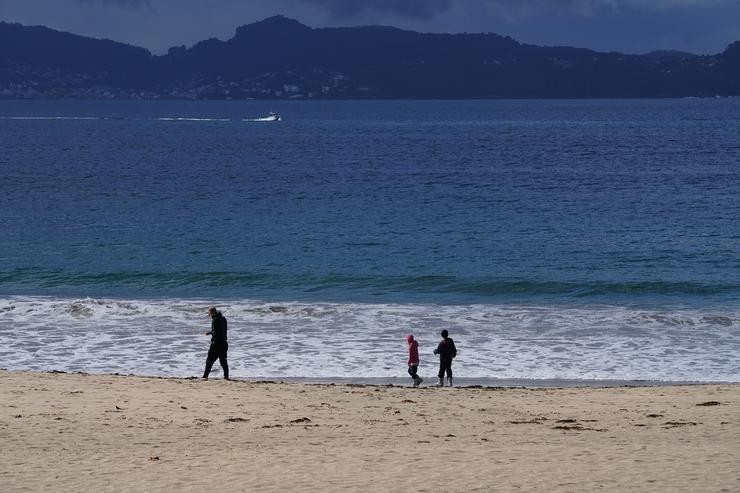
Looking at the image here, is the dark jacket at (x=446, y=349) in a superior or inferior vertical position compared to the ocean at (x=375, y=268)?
superior

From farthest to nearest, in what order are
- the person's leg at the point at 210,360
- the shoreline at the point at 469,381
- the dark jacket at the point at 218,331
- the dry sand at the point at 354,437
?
the shoreline at the point at 469,381 → the person's leg at the point at 210,360 → the dark jacket at the point at 218,331 → the dry sand at the point at 354,437

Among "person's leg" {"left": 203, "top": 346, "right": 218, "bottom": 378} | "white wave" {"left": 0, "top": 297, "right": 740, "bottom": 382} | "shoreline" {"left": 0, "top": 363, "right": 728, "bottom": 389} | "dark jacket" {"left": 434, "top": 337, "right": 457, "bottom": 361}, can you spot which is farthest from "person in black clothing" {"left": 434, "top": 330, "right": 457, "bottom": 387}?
"person's leg" {"left": 203, "top": 346, "right": 218, "bottom": 378}

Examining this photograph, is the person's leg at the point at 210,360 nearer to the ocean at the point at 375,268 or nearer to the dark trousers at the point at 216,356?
the dark trousers at the point at 216,356

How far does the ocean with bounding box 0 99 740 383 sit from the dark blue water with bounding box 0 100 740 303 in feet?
0.61

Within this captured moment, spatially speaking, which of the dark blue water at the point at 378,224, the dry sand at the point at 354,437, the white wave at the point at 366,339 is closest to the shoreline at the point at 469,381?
the white wave at the point at 366,339

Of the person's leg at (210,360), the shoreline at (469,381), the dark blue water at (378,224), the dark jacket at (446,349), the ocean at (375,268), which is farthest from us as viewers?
the dark blue water at (378,224)

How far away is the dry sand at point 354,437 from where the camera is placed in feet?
44.2

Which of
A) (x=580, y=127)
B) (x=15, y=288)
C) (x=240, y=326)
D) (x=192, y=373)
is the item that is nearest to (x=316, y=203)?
(x=15, y=288)

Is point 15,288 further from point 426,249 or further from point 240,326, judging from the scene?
point 426,249

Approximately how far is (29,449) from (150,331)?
13305 millimetres

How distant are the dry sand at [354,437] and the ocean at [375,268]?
11.3ft

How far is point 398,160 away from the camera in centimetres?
9431

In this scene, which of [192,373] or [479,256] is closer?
[192,373]

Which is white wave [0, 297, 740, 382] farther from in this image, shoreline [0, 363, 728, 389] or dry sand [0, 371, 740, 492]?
dry sand [0, 371, 740, 492]
